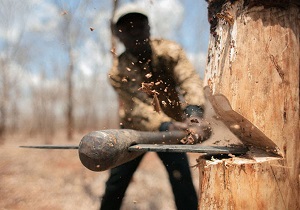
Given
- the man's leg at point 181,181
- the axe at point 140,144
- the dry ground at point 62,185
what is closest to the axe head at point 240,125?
the axe at point 140,144

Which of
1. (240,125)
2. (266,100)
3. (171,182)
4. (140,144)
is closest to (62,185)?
(171,182)

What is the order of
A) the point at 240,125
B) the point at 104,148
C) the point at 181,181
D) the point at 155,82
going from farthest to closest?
the point at 155,82
the point at 181,181
the point at 240,125
the point at 104,148

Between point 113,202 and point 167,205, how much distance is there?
2.59 m

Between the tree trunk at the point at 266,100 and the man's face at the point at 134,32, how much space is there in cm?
147

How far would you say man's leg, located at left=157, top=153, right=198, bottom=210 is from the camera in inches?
102

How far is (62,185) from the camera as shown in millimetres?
7172

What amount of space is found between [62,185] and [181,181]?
17.2ft


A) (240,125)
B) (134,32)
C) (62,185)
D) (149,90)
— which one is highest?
(134,32)

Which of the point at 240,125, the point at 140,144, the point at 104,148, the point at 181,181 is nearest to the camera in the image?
the point at 104,148

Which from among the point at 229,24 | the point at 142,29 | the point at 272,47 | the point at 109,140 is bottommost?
the point at 109,140

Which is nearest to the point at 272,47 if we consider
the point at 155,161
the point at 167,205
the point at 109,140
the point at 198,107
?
the point at 109,140

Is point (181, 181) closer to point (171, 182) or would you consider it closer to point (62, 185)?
point (171, 182)

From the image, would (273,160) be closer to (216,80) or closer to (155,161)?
(216,80)

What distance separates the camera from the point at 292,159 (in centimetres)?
139
